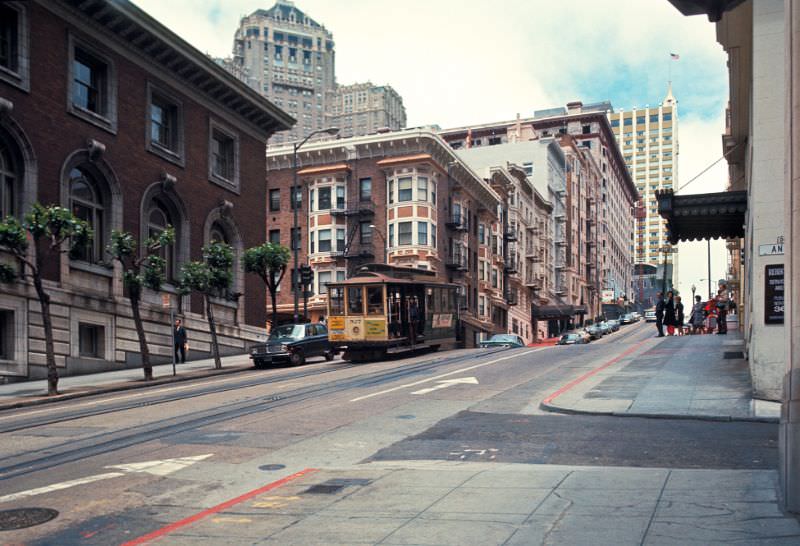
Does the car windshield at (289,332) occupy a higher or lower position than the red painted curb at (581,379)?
higher

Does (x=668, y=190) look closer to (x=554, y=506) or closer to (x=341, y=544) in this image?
(x=554, y=506)

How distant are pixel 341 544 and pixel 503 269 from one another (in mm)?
67435

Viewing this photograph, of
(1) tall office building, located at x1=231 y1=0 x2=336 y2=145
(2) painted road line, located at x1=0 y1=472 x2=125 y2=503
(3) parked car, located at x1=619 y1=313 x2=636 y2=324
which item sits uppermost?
(1) tall office building, located at x1=231 y1=0 x2=336 y2=145

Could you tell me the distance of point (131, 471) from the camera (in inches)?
365

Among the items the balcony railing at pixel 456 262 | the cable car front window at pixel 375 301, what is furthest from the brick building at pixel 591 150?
the cable car front window at pixel 375 301

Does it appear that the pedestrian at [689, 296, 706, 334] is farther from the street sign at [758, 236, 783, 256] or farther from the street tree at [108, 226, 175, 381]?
the street tree at [108, 226, 175, 381]

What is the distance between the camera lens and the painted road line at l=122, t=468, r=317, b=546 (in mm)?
6445

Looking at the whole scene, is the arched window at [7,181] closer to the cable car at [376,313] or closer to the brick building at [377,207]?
the cable car at [376,313]

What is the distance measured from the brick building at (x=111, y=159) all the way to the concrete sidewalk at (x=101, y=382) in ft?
3.58

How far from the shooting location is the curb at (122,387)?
60.5ft

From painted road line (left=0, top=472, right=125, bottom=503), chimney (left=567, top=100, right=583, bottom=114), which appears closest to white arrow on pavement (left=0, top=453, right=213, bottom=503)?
painted road line (left=0, top=472, right=125, bottom=503)

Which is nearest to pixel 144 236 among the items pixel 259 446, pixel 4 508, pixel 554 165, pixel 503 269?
pixel 259 446

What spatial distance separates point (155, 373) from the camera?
91.8 feet

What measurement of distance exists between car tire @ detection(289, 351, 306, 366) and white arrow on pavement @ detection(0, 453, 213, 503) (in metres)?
19.4
